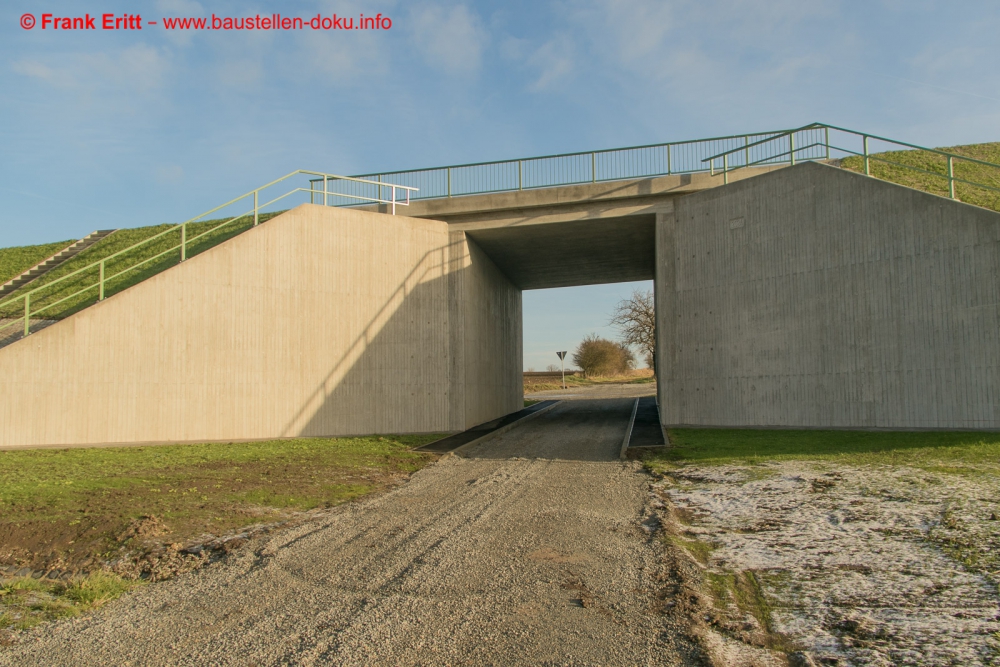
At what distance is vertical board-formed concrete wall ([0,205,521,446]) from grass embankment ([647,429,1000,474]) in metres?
8.05

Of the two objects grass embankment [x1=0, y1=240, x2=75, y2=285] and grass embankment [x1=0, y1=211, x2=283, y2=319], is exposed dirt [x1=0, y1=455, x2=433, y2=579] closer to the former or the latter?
grass embankment [x1=0, y1=211, x2=283, y2=319]

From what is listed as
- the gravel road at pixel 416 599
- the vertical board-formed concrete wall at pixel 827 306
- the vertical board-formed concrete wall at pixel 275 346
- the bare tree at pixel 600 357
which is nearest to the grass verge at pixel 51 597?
the gravel road at pixel 416 599

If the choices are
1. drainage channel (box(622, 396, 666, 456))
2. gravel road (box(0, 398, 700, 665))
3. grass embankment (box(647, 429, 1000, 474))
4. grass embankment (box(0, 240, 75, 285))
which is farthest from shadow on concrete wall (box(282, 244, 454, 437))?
grass embankment (box(0, 240, 75, 285))

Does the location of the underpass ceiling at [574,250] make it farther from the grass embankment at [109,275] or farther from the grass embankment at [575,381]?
the grass embankment at [575,381]

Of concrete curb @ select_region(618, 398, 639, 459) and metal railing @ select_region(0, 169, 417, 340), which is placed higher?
metal railing @ select_region(0, 169, 417, 340)

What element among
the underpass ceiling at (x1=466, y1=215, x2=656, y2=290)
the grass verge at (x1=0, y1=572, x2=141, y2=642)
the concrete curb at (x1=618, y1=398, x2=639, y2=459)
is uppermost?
the underpass ceiling at (x1=466, y1=215, x2=656, y2=290)

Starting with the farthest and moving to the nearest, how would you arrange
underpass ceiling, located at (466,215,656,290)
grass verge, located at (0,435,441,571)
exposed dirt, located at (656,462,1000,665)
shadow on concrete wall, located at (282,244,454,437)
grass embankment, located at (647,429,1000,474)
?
underpass ceiling, located at (466,215,656,290)
shadow on concrete wall, located at (282,244,454,437)
grass embankment, located at (647,429,1000,474)
grass verge, located at (0,435,441,571)
exposed dirt, located at (656,462,1000,665)

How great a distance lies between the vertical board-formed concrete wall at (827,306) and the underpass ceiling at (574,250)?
254cm

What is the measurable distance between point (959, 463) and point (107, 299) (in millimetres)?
18365

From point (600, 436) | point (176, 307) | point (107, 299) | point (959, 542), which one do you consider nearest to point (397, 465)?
point (600, 436)

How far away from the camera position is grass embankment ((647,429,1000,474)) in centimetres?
1086

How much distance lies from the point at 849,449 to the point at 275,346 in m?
14.3

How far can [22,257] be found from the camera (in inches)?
1036

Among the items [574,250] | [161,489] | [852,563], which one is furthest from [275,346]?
[852,563]
